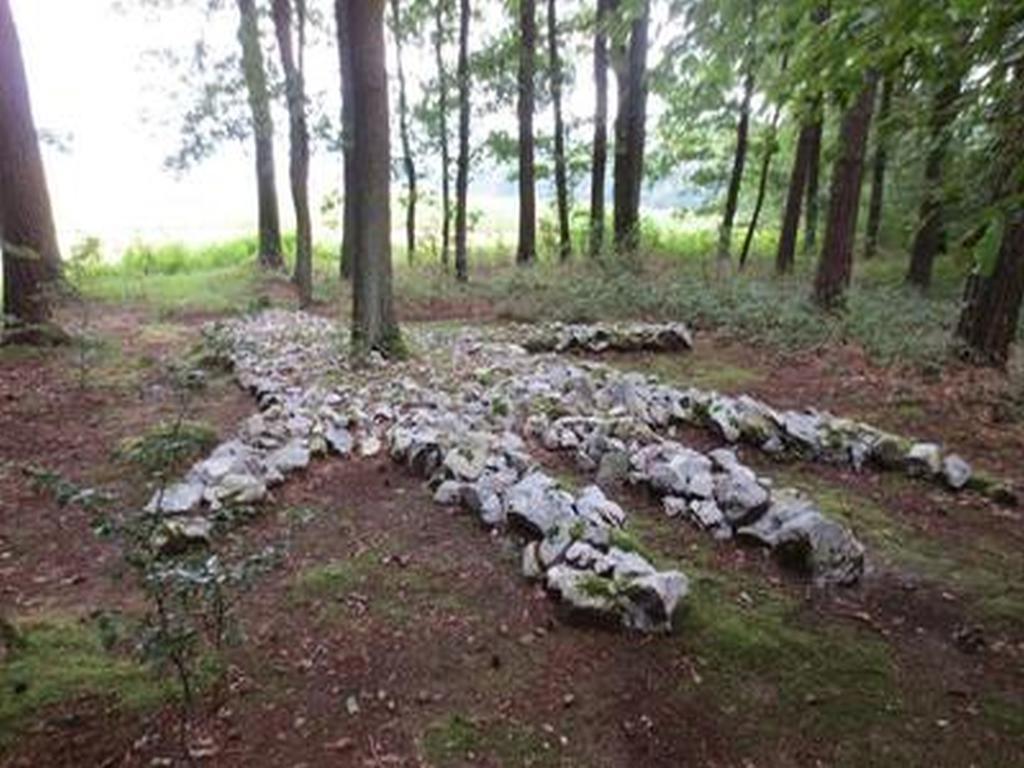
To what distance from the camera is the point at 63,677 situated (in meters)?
3.09

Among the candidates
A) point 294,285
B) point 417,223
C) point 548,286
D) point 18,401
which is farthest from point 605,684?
point 417,223

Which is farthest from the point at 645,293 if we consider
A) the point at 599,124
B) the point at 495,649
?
the point at 495,649

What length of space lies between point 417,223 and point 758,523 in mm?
20258

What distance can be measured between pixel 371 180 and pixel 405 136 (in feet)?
42.5

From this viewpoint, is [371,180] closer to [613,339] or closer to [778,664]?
[613,339]

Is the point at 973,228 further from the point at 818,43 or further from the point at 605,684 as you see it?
the point at 605,684

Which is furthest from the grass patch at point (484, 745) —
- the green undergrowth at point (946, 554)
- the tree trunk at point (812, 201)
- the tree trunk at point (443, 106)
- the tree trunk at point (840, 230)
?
→ the tree trunk at point (812, 201)

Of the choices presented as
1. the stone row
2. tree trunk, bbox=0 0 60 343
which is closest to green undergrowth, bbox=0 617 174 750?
tree trunk, bbox=0 0 60 343

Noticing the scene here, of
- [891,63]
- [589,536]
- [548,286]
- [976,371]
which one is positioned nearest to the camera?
[891,63]

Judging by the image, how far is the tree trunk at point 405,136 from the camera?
1800 centimetres

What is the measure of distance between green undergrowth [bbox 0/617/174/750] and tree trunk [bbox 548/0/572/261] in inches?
513

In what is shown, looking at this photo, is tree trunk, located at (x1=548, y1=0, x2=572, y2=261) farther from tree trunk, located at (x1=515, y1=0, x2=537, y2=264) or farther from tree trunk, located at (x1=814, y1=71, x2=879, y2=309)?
tree trunk, located at (x1=814, y1=71, x2=879, y2=309)

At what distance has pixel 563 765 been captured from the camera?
2.73m

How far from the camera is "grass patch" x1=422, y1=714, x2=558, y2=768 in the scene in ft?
8.98
